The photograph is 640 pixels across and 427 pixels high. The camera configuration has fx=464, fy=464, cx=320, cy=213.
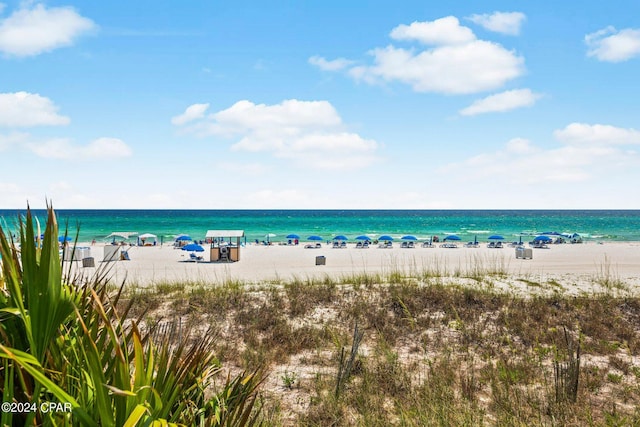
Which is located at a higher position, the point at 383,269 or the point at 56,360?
the point at 56,360

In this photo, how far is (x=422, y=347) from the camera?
26.7 feet

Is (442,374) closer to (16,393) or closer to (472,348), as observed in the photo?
(472,348)

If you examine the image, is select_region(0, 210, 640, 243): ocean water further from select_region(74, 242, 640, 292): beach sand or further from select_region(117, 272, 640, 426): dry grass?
select_region(117, 272, 640, 426): dry grass

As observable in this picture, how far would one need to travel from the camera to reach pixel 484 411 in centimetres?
529

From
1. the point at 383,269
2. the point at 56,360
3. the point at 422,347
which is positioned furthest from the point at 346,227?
the point at 56,360

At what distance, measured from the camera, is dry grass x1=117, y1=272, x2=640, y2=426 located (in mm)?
5469

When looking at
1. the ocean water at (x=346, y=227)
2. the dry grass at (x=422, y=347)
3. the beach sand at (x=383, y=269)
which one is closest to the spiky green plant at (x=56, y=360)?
the dry grass at (x=422, y=347)

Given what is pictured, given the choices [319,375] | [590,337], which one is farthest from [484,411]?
[590,337]

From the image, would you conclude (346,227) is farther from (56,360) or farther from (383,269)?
(56,360)

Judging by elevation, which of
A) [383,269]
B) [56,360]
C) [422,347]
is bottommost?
[383,269]

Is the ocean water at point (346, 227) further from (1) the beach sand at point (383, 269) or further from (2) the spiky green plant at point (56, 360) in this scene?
(2) the spiky green plant at point (56, 360)

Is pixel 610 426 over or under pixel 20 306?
under

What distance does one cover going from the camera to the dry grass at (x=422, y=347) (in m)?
5.47

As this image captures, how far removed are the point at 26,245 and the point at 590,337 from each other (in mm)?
9519
